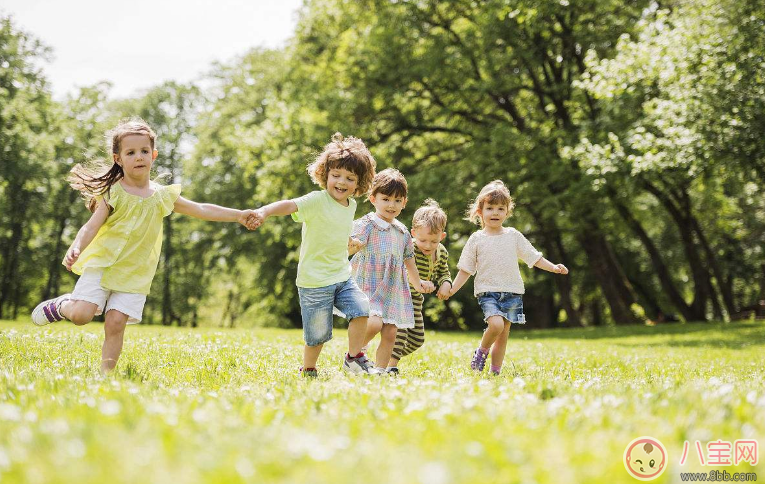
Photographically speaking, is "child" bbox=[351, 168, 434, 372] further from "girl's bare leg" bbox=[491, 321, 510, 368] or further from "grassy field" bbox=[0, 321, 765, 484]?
"grassy field" bbox=[0, 321, 765, 484]

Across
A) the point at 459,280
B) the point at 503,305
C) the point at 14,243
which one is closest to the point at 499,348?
the point at 503,305

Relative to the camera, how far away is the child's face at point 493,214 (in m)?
8.55

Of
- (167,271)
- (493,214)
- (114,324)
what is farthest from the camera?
(167,271)

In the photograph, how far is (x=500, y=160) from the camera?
25688mm

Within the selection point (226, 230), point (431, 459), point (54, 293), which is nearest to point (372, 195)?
point (431, 459)

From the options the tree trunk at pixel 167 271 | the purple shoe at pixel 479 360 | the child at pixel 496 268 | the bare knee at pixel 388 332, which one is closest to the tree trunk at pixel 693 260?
the child at pixel 496 268

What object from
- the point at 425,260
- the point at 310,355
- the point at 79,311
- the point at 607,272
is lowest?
the point at 310,355

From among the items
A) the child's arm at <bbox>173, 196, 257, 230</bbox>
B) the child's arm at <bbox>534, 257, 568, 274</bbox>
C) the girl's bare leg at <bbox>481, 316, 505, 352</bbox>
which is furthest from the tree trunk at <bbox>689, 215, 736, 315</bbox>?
the child's arm at <bbox>173, 196, 257, 230</bbox>

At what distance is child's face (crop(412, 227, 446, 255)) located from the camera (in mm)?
8961

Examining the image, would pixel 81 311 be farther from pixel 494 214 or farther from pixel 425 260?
pixel 494 214

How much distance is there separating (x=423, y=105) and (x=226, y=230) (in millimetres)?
17629

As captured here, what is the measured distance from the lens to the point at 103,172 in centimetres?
700

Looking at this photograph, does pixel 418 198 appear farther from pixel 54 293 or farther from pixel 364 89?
pixel 54 293

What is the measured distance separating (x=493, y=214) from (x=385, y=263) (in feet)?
5.36
